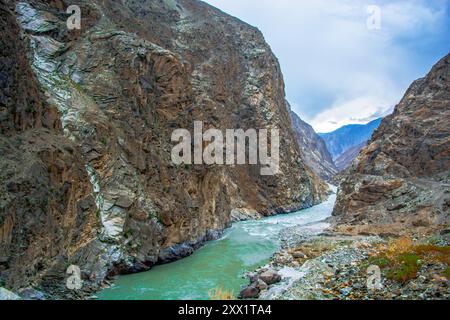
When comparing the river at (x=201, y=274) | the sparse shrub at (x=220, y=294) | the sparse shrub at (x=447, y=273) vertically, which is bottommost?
the river at (x=201, y=274)

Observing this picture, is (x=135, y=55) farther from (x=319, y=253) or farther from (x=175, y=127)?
(x=319, y=253)

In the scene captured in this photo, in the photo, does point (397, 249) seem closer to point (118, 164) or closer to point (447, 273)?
point (447, 273)

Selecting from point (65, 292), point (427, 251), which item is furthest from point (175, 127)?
point (427, 251)

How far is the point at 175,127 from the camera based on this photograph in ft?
→ 119

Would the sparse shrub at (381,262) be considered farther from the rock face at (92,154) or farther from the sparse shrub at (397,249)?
the rock face at (92,154)

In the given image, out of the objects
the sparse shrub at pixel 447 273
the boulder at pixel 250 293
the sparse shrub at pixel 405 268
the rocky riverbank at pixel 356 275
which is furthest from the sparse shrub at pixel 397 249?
the boulder at pixel 250 293

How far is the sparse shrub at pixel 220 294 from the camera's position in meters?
18.2

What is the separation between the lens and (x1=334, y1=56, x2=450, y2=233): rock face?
121ft

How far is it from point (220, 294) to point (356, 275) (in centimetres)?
670

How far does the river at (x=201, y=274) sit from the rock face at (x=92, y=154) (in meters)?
1.18

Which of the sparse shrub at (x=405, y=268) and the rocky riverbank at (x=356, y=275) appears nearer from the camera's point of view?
the rocky riverbank at (x=356, y=275)
